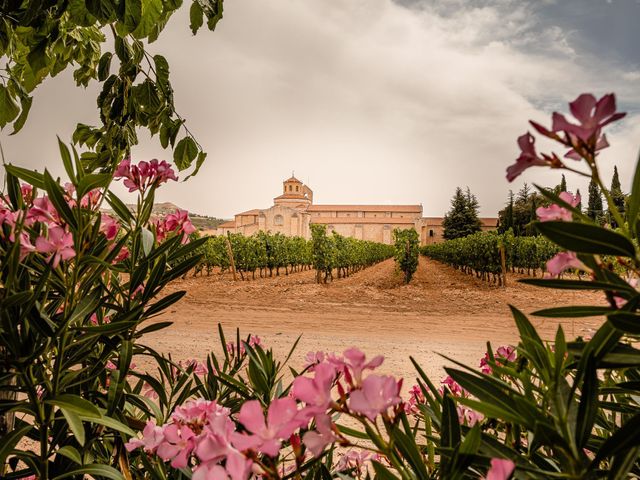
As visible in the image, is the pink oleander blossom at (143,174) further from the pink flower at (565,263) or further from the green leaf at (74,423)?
the pink flower at (565,263)

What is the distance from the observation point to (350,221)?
47.9 metres

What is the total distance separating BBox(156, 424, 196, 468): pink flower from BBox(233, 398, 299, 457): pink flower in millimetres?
208

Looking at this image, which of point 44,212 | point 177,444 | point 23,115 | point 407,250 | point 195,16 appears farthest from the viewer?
point 407,250

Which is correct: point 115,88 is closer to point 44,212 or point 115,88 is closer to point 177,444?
point 44,212

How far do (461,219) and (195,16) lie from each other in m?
44.8

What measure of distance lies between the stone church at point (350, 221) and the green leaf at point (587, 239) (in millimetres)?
42024

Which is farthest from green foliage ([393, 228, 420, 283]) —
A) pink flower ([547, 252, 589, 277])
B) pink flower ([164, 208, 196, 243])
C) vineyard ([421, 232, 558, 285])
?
pink flower ([547, 252, 589, 277])

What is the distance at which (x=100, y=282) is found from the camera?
72cm

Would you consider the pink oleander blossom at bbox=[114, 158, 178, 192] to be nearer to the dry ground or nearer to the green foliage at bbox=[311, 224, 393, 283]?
the dry ground

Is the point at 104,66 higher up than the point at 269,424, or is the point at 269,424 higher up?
the point at 104,66

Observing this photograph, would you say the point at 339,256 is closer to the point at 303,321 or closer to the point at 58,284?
the point at 303,321

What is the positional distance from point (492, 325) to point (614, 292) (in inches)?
339

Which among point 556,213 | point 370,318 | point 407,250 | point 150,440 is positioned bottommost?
point 370,318

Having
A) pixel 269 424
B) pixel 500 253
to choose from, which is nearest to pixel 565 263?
pixel 269 424
